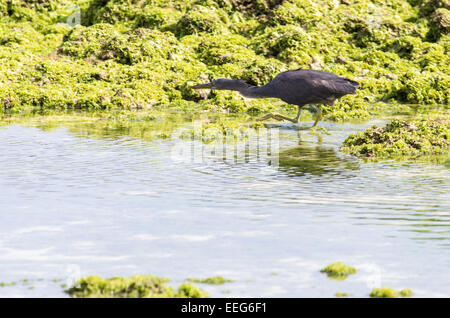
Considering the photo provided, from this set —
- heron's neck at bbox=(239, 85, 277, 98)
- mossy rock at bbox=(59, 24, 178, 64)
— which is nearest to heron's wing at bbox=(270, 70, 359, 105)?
heron's neck at bbox=(239, 85, 277, 98)

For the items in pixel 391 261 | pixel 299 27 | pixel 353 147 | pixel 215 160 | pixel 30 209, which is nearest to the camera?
pixel 391 261

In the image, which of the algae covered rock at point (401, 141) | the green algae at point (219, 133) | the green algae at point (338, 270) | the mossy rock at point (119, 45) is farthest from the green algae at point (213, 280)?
the mossy rock at point (119, 45)

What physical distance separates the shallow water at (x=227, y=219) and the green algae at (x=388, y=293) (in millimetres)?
84

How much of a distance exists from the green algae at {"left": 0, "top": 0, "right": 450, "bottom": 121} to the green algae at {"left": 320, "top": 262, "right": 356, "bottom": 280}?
39.3ft

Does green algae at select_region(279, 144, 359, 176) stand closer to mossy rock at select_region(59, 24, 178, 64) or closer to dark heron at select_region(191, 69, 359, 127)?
dark heron at select_region(191, 69, 359, 127)

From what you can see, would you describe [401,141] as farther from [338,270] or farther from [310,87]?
[338,270]

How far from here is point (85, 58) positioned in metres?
23.8

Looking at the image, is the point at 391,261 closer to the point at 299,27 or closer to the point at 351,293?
the point at 351,293

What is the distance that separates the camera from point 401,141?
13.2m

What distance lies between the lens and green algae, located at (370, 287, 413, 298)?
604 centimetres

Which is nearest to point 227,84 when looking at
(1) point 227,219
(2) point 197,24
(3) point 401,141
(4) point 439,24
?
(3) point 401,141

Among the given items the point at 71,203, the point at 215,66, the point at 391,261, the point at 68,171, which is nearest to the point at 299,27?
the point at 215,66

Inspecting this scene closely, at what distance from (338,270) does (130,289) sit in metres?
1.87
